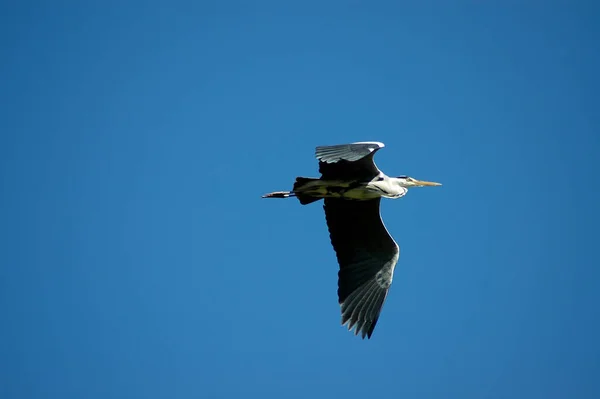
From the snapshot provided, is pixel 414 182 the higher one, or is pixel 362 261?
pixel 414 182

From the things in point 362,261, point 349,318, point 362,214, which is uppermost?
point 362,214

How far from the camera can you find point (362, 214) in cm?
1179

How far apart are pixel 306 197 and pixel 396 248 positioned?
5.86ft

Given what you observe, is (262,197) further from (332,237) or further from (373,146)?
(373,146)

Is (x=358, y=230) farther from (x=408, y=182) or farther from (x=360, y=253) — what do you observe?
(x=408, y=182)

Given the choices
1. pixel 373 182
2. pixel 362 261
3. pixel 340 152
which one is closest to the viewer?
pixel 340 152

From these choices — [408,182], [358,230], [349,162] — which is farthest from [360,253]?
[349,162]

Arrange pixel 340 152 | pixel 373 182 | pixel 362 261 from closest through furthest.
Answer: pixel 340 152 < pixel 373 182 < pixel 362 261

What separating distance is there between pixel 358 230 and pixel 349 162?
1.52 metres

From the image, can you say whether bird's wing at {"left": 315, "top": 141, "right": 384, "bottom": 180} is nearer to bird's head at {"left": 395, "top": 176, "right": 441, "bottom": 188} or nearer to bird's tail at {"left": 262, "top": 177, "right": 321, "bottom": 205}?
bird's tail at {"left": 262, "top": 177, "right": 321, "bottom": 205}

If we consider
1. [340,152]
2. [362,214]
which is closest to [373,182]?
[362,214]

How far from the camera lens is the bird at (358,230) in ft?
36.2

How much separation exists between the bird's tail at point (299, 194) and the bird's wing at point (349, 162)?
0.96 ft

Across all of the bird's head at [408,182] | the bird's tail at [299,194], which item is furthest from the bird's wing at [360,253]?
the bird's head at [408,182]
